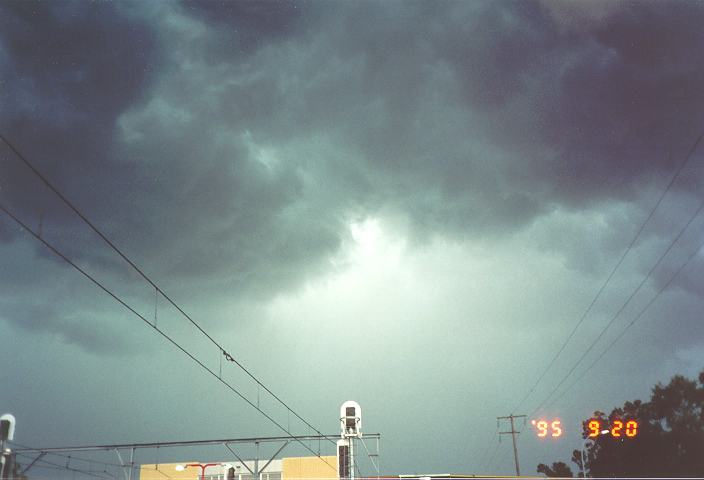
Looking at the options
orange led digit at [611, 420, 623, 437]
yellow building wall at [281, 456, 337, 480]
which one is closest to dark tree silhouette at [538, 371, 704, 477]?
yellow building wall at [281, 456, 337, 480]

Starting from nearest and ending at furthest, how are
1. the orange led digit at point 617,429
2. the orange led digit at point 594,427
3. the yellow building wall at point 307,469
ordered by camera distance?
1. the orange led digit at point 617,429
2. the orange led digit at point 594,427
3. the yellow building wall at point 307,469

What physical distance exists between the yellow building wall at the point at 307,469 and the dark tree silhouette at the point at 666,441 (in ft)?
75.7

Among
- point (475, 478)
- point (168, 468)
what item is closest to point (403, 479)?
point (475, 478)

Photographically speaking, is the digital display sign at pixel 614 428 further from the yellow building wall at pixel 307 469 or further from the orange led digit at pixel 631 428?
the yellow building wall at pixel 307 469

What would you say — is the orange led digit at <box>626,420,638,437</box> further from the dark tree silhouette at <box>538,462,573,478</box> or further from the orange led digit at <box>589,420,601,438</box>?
the dark tree silhouette at <box>538,462,573,478</box>

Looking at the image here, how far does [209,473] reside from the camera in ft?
174

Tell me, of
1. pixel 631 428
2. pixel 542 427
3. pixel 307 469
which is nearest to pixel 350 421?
pixel 542 427

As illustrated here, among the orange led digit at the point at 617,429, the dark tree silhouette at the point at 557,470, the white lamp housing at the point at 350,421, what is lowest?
the dark tree silhouette at the point at 557,470

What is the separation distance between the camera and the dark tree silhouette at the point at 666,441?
2029 inches

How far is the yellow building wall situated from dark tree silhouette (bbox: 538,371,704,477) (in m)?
23.1

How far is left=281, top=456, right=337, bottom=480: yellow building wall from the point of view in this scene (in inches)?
1993

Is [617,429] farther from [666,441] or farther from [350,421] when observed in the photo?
[666,441]

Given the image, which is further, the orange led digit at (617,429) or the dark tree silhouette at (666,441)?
the dark tree silhouette at (666,441)

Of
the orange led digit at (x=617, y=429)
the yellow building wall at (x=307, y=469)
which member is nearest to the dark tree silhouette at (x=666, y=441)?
the yellow building wall at (x=307, y=469)
